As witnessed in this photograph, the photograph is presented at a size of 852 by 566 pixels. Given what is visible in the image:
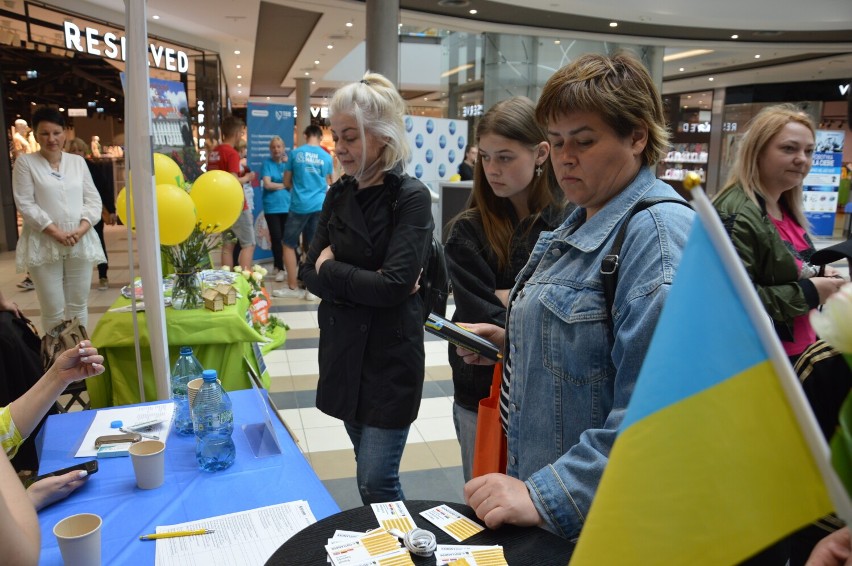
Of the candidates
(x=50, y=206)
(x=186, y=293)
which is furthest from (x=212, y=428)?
(x=50, y=206)

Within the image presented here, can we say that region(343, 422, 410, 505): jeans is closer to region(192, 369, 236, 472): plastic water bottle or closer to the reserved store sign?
region(192, 369, 236, 472): plastic water bottle

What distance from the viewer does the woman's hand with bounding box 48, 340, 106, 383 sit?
5.42ft

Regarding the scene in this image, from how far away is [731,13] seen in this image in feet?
32.9

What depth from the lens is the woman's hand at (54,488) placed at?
4.58 ft

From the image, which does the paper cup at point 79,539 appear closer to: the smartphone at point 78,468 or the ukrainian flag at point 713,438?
the smartphone at point 78,468

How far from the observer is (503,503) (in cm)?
100

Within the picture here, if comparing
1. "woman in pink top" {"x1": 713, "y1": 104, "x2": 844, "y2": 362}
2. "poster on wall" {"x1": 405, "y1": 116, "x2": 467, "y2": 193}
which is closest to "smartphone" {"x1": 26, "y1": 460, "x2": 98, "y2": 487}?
"woman in pink top" {"x1": 713, "y1": 104, "x2": 844, "y2": 362}

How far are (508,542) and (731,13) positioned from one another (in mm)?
11357

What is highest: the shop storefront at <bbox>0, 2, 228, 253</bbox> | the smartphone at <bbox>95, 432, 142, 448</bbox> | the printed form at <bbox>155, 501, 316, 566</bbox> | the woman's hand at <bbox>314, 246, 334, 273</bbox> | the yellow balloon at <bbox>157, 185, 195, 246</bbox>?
the shop storefront at <bbox>0, 2, 228, 253</bbox>

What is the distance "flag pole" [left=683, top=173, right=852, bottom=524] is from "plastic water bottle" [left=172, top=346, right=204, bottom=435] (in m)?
1.69

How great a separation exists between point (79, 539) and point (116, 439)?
2.17 ft

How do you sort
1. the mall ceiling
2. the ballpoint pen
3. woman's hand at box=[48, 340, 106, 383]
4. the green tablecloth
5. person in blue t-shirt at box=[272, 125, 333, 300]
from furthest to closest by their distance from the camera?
1. the mall ceiling
2. person in blue t-shirt at box=[272, 125, 333, 300]
3. the green tablecloth
4. the ballpoint pen
5. woman's hand at box=[48, 340, 106, 383]

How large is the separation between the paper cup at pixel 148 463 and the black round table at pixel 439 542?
2.22 feet

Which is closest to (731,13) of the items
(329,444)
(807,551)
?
(329,444)
